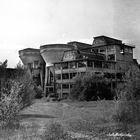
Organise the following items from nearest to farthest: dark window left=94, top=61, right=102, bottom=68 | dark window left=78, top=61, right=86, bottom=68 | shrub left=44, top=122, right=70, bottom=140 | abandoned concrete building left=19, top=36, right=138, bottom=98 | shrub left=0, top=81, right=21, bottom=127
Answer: shrub left=44, top=122, right=70, bottom=140, shrub left=0, top=81, right=21, bottom=127, dark window left=78, top=61, right=86, bottom=68, abandoned concrete building left=19, top=36, right=138, bottom=98, dark window left=94, top=61, right=102, bottom=68

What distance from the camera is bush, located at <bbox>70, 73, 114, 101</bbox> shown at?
188 feet

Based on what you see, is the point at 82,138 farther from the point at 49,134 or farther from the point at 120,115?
the point at 120,115

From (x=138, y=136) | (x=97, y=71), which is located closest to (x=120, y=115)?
(x=138, y=136)

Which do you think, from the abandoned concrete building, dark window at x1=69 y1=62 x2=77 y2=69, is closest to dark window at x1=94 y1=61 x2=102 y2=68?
the abandoned concrete building

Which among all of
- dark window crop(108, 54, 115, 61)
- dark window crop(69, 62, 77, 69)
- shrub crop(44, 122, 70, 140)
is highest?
dark window crop(108, 54, 115, 61)

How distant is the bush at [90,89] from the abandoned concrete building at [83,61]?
6.49 m

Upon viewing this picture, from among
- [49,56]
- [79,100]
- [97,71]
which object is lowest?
[79,100]

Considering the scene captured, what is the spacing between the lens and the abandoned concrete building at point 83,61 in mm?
68688

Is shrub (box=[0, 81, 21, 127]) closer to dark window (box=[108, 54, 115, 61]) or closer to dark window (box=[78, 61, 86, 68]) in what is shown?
dark window (box=[78, 61, 86, 68])

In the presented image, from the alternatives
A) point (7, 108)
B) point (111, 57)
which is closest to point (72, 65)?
point (111, 57)

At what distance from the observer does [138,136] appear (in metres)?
15.3

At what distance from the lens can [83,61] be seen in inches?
2628

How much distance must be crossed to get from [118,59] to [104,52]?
522 cm

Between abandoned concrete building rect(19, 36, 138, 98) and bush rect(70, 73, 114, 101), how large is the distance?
649 cm
